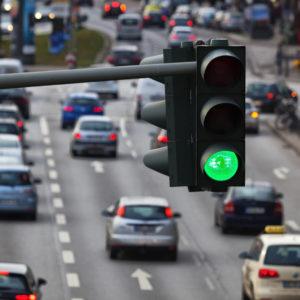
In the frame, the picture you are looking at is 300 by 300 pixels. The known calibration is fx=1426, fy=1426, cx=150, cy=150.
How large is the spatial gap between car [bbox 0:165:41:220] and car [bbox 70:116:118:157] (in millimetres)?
13113

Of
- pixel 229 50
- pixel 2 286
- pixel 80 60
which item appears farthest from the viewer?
pixel 80 60

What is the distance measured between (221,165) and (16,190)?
1169 inches

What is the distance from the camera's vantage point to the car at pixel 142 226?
33.2 metres

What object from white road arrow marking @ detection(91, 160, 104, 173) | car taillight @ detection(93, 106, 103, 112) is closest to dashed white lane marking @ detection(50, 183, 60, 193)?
white road arrow marking @ detection(91, 160, 104, 173)

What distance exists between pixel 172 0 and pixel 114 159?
8322 centimetres

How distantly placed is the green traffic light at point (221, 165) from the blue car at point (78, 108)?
2002 inches

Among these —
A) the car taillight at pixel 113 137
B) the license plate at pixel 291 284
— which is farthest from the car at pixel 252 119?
the license plate at pixel 291 284

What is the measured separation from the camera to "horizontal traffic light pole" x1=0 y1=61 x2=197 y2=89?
9211 millimetres

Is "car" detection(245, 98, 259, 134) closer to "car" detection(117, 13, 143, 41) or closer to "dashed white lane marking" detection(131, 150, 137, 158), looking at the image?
"dashed white lane marking" detection(131, 150, 137, 158)

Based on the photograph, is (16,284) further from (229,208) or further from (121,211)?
(229,208)

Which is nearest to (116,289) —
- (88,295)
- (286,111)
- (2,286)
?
(88,295)

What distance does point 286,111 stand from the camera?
61.2m

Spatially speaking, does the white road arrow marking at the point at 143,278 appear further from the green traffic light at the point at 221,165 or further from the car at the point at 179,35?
the car at the point at 179,35

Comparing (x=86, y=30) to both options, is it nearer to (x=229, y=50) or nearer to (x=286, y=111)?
(x=286, y=111)
